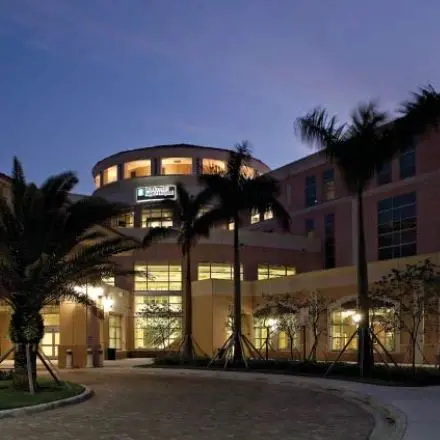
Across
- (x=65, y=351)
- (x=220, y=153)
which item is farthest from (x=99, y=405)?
(x=220, y=153)

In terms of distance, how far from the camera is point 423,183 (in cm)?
5150

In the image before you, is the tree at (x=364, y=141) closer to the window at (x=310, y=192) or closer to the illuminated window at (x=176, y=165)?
the window at (x=310, y=192)

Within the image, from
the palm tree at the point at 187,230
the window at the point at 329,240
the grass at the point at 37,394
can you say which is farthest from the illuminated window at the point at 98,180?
the grass at the point at 37,394

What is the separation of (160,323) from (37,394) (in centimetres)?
2907

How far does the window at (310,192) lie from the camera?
2475 inches

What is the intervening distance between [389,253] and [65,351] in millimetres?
27627

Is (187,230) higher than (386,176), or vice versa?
(386,176)

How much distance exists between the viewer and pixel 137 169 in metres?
73.8

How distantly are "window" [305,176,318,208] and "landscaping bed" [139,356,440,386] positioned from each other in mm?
29697

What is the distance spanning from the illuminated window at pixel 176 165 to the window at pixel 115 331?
939 inches

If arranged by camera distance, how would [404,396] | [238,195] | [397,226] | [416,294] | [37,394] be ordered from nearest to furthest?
1. [404,396]
2. [37,394]
3. [416,294]
4. [238,195]
5. [397,226]

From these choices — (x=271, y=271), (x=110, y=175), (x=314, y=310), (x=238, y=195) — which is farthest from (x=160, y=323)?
(x=110, y=175)

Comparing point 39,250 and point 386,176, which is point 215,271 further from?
point 39,250

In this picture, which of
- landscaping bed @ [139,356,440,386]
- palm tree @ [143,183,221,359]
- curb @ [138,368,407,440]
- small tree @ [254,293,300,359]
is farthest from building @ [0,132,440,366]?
curb @ [138,368,407,440]
